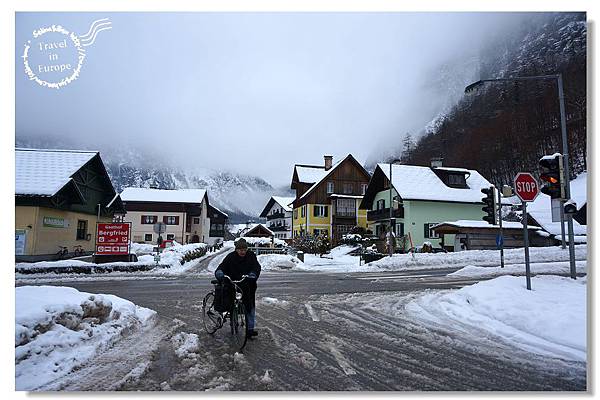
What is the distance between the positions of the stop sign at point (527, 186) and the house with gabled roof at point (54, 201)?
8904mm

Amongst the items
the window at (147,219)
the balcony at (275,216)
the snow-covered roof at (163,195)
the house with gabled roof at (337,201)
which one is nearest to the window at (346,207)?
the house with gabled roof at (337,201)

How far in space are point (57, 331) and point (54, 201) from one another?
8330 millimetres

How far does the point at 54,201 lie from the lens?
38.7ft

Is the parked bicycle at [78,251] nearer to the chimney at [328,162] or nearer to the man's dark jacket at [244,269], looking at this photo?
the man's dark jacket at [244,269]

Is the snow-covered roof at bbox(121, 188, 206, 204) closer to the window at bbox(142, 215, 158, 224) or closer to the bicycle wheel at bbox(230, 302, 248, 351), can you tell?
the window at bbox(142, 215, 158, 224)

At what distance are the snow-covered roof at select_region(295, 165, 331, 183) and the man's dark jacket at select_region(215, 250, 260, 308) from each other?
4291 centimetres

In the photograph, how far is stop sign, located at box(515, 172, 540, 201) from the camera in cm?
793

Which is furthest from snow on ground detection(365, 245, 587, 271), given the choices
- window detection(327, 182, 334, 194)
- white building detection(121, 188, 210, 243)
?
white building detection(121, 188, 210, 243)

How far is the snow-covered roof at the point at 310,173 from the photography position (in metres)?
49.4

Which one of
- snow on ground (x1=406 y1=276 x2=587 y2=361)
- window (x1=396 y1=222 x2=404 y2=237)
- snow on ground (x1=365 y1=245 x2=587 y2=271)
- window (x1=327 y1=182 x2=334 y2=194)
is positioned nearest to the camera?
snow on ground (x1=406 y1=276 x2=587 y2=361)

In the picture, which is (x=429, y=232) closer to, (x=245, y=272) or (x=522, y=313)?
(x=522, y=313)

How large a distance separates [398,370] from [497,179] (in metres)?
8.59

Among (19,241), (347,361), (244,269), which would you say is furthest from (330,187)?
(347,361)

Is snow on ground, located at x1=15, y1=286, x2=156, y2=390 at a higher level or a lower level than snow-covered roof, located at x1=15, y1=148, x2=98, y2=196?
lower
